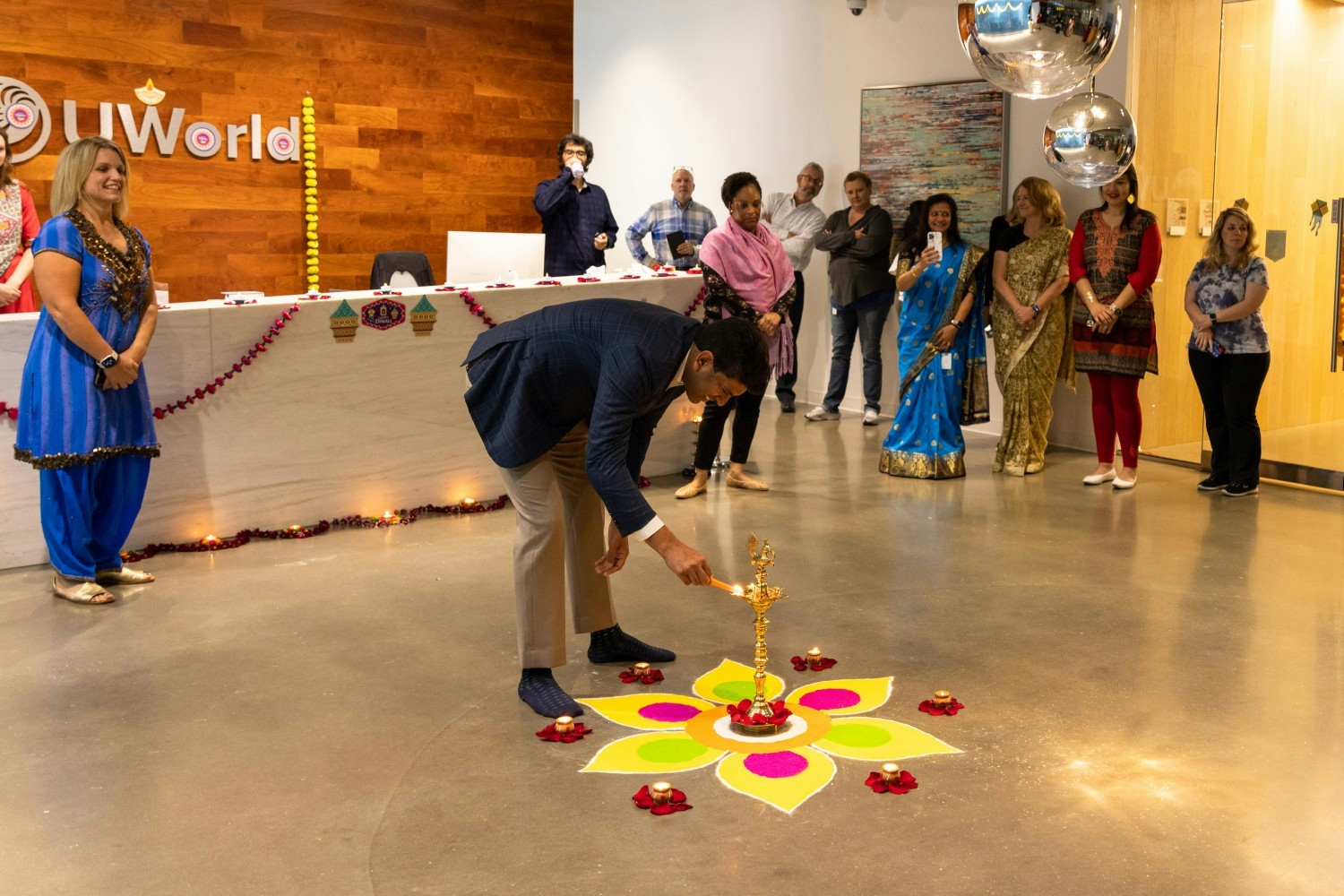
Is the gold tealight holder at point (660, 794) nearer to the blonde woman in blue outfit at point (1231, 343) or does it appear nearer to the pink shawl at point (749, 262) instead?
the pink shawl at point (749, 262)

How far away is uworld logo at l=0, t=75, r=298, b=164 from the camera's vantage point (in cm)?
694

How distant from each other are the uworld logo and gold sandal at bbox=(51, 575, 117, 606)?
2.70 meters

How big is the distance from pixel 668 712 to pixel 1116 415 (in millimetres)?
4064

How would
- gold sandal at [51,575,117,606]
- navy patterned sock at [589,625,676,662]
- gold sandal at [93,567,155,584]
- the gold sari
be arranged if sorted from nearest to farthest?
navy patterned sock at [589,625,676,662], gold sandal at [51,575,117,606], gold sandal at [93,567,155,584], the gold sari

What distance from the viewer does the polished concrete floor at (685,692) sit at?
3037 millimetres

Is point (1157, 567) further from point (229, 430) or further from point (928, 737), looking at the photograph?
point (229, 430)

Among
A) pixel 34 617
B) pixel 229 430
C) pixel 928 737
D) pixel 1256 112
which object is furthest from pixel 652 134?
pixel 928 737

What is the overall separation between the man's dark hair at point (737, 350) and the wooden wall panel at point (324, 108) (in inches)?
197

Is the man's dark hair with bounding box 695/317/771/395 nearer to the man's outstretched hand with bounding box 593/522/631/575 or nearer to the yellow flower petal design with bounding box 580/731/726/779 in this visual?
the man's outstretched hand with bounding box 593/522/631/575

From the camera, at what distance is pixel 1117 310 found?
702cm

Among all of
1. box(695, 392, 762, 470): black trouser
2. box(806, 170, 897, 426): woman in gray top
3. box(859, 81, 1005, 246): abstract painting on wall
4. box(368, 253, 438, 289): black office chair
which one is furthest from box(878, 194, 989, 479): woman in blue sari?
box(368, 253, 438, 289): black office chair

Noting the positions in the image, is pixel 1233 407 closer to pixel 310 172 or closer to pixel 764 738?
pixel 764 738

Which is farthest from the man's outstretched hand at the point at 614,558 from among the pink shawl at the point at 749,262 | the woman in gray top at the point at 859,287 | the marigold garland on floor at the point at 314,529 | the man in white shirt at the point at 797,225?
the man in white shirt at the point at 797,225

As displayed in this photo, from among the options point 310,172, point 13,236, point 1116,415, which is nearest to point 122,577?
point 13,236
